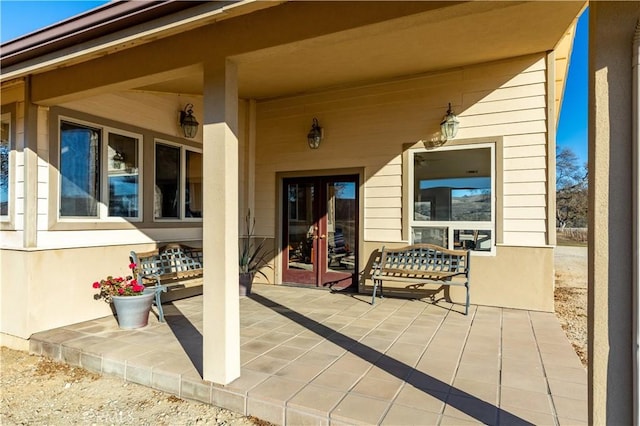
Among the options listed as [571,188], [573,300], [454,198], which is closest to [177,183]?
[454,198]

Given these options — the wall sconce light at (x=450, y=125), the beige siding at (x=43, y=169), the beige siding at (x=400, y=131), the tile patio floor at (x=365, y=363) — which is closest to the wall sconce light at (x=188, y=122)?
the beige siding at (x=400, y=131)

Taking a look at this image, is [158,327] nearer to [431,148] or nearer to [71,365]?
[71,365]

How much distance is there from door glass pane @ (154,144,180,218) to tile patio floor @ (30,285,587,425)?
53.4 inches

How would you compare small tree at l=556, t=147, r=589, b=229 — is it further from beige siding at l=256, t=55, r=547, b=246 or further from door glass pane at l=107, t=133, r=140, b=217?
door glass pane at l=107, t=133, r=140, b=217

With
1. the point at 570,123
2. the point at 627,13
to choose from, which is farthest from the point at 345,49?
the point at 570,123

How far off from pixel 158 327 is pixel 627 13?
4149 millimetres

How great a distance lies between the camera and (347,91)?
5555 millimetres

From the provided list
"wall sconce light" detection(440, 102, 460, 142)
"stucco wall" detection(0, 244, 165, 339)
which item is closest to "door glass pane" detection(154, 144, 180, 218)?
"stucco wall" detection(0, 244, 165, 339)

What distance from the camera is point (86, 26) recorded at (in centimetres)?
253

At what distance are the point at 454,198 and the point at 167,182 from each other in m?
3.89

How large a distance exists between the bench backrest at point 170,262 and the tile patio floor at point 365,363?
46cm

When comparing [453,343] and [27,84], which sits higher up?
[27,84]

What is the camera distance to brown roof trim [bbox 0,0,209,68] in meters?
2.25

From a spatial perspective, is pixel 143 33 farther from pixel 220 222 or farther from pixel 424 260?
pixel 424 260
